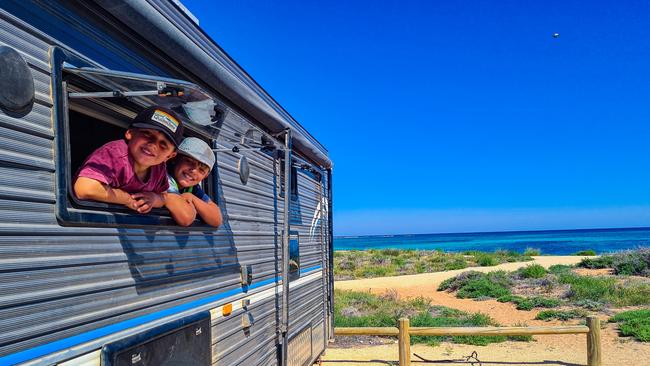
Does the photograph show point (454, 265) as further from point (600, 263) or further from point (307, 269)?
point (307, 269)

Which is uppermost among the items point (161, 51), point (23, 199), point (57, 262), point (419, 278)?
point (161, 51)

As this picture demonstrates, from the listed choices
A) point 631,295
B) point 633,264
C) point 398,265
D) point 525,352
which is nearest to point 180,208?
point 525,352

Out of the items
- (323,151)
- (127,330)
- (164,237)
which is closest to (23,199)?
(127,330)

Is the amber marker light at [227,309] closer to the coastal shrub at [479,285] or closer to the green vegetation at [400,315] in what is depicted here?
the green vegetation at [400,315]

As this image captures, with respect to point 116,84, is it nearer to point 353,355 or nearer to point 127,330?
point 127,330

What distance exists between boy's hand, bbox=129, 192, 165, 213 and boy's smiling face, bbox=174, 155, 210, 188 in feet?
1.19

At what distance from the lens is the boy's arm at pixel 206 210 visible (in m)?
3.02

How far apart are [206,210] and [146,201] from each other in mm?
685

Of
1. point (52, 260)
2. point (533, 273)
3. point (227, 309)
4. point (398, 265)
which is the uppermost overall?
point (52, 260)

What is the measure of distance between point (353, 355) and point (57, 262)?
734 cm

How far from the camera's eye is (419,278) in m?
20.9


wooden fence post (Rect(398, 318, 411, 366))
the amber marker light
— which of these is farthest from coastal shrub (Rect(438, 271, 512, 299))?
the amber marker light

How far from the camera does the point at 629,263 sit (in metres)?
18.5

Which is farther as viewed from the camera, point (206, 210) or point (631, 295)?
point (631, 295)
